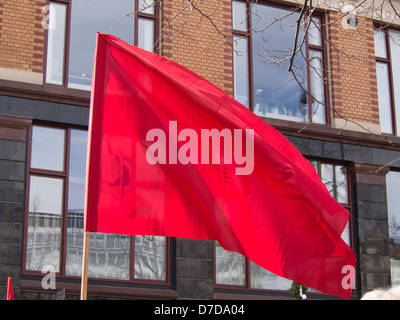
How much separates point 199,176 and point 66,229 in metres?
7.80

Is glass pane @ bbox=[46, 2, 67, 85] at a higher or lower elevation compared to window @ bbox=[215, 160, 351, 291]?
higher

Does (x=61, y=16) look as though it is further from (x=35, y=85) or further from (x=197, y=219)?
(x=197, y=219)

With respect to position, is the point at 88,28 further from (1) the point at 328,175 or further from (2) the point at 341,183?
(2) the point at 341,183

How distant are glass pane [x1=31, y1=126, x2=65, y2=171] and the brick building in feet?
0.07

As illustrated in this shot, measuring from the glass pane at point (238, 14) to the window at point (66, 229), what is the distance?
451cm

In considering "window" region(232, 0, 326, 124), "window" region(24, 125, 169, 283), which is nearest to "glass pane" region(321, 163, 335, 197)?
"window" region(232, 0, 326, 124)

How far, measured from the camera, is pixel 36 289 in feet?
42.3

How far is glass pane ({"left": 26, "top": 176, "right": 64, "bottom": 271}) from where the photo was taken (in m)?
13.2

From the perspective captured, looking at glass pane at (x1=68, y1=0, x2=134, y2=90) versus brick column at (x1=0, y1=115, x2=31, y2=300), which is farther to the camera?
glass pane at (x1=68, y1=0, x2=134, y2=90)

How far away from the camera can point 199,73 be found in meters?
15.4

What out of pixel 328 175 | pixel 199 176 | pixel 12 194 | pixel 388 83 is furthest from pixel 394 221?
pixel 199 176

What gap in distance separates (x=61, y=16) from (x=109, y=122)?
903 centimetres

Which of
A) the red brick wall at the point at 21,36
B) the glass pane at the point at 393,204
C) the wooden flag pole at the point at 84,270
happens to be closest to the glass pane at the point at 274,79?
the glass pane at the point at 393,204

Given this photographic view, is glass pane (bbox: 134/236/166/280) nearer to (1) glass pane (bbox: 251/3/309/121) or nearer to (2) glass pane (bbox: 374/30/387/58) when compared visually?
(1) glass pane (bbox: 251/3/309/121)
